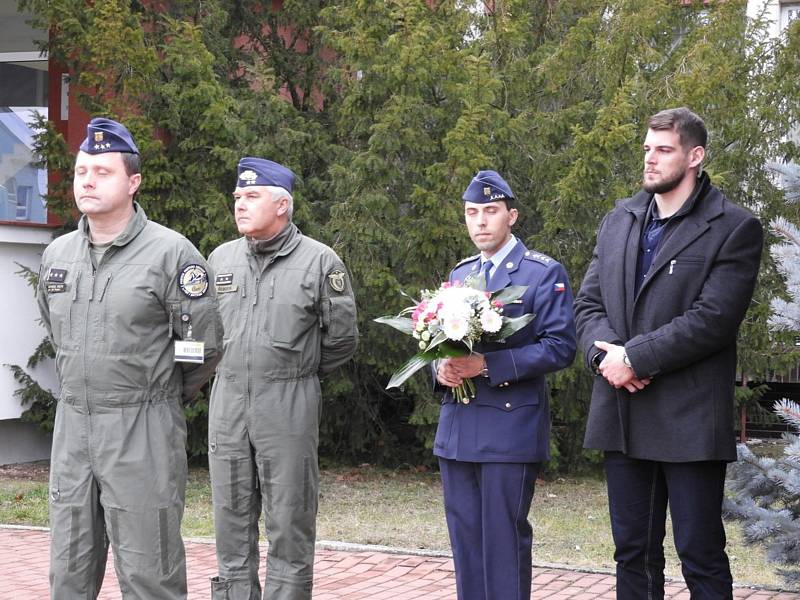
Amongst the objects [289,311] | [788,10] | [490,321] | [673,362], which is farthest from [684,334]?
[788,10]

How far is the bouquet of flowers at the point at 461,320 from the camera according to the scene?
14.9ft

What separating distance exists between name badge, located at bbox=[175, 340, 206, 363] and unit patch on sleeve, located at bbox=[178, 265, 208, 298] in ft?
0.62

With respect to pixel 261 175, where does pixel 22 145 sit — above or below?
above

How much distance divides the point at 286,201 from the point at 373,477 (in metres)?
6.22

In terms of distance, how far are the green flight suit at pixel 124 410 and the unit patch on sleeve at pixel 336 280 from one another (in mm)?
994

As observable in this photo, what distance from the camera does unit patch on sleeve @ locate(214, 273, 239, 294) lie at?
547 centimetres

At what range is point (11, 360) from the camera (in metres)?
11.3

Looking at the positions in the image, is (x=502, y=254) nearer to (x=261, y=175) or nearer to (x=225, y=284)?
(x=261, y=175)

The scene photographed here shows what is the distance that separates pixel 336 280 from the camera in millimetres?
5445

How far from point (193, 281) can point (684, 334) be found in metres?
1.96

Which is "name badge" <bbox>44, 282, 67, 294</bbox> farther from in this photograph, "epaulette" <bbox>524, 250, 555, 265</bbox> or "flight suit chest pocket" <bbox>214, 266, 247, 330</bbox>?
"epaulette" <bbox>524, 250, 555, 265</bbox>

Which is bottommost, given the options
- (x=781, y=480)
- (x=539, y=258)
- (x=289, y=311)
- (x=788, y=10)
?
(x=781, y=480)

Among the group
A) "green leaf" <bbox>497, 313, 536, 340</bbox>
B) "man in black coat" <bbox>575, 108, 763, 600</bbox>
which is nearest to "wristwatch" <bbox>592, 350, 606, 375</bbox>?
"man in black coat" <bbox>575, 108, 763, 600</bbox>

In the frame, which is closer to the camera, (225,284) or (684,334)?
(684,334)
